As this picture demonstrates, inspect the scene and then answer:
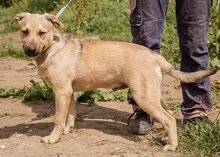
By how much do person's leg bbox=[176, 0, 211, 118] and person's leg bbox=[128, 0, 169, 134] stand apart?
199mm

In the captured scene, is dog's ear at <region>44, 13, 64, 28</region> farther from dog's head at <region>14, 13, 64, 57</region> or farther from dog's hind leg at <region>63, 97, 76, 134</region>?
dog's hind leg at <region>63, 97, 76, 134</region>

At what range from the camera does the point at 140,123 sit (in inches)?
189

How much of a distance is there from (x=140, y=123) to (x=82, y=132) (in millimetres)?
578

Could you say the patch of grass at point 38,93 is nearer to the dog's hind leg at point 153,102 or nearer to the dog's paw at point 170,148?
the dog's hind leg at point 153,102

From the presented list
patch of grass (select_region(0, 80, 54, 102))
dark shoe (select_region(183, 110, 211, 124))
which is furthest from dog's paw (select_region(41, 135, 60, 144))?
patch of grass (select_region(0, 80, 54, 102))

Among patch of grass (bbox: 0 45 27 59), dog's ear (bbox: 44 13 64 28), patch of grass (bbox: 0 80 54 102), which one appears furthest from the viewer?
patch of grass (bbox: 0 45 27 59)

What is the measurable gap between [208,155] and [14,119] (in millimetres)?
2357

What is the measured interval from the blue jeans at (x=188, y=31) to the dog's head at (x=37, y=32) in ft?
→ 2.58

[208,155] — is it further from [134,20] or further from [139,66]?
[134,20]

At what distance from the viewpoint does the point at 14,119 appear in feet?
18.3

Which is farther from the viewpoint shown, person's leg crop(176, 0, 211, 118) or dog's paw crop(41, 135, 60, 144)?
person's leg crop(176, 0, 211, 118)

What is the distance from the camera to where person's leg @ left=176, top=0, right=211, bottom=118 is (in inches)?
184

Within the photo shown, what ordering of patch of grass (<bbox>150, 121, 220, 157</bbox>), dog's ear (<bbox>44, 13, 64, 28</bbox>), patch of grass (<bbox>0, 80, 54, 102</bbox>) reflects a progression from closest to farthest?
patch of grass (<bbox>150, 121, 220, 157</bbox>), dog's ear (<bbox>44, 13, 64, 28</bbox>), patch of grass (<bbox>0, 80, 54, 102</bbox>)

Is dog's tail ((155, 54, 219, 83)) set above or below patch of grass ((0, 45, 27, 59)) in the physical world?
above
